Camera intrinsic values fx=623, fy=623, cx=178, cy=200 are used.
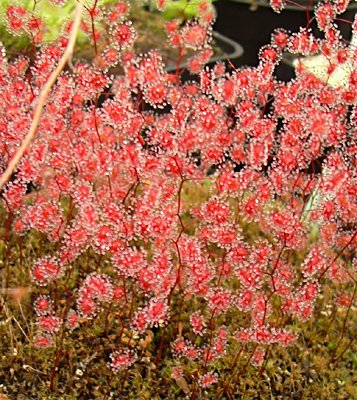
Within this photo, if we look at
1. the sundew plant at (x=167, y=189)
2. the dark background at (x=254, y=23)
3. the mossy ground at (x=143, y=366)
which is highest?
the dark background at (x=254, y=23)

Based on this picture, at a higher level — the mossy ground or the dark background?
the dark background

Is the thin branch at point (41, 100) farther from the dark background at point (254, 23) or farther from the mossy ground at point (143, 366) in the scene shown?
the dark background at point (254, 23)

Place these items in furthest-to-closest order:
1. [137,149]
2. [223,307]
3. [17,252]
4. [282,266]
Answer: [17,252] → [282,266] → [223,307] → [137,149]

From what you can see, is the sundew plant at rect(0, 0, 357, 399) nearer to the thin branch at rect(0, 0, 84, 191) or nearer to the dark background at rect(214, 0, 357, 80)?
the thin branch at rect(0, 0, 84, 191)

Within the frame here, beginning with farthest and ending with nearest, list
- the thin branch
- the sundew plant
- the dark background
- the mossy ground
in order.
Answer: the dark background, the mossy ground, the sundew plant, the thin branch

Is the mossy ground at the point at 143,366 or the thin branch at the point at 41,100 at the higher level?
the thin branch at the point at 41,100

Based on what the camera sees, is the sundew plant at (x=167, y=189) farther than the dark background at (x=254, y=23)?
No

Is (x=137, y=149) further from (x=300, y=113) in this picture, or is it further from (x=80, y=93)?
(x=300, y=113)

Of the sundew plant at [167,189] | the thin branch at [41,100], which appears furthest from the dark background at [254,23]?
the thin branch at [41,100]

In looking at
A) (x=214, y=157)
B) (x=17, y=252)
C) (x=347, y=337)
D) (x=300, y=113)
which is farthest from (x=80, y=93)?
(x=347, y=337)

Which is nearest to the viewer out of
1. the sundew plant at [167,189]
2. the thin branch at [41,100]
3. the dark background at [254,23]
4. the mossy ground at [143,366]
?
the thin branch at [41,100]

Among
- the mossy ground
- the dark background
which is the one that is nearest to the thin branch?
the mossy ground
